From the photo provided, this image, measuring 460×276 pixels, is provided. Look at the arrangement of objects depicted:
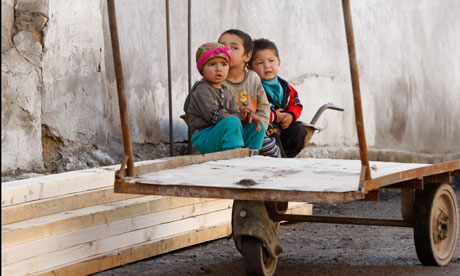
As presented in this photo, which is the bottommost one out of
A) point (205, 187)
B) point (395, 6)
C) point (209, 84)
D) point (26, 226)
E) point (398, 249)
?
point (398, 249)

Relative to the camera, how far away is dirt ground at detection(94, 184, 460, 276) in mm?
3205

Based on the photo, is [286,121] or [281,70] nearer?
[286,121]

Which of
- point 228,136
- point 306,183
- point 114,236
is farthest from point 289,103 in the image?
point 306,183

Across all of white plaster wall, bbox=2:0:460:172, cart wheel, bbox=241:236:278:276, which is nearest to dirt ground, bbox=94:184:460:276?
cart wheel, bbox=241:236:278:276

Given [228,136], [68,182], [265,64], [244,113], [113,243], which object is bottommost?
[113,243]

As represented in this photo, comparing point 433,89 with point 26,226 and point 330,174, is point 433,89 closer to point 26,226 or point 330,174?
point 330,174

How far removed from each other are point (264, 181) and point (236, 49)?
1.79 meters

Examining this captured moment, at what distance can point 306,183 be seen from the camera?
2643 millimetres

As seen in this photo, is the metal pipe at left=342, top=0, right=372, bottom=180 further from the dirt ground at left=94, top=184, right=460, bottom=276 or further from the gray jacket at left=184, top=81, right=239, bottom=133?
the gray jacket at left=184, top=81, right=239, bottom=133

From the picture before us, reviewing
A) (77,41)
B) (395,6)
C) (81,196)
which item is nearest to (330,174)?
(81,196)

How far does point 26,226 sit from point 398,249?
1902 mm

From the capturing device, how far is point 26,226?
2.75m

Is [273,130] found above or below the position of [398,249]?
above

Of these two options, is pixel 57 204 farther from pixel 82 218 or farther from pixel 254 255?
pixel 254 255
